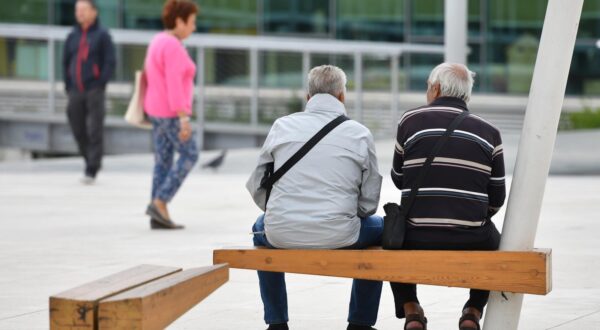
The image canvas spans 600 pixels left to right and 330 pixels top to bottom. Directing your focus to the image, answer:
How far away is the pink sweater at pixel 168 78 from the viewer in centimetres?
1005

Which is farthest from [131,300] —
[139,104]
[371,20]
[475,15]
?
[371,20]

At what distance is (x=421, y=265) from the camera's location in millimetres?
5430

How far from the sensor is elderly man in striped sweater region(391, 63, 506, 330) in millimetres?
5551

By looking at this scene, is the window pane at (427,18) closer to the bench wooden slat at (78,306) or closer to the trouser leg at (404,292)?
the trouser leg at (404,292)

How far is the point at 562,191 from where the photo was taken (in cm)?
1327

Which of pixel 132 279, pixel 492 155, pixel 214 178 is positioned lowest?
pixel 214 178

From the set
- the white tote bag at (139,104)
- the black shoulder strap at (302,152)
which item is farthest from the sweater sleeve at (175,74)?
the black shoulder strap at (302,152)

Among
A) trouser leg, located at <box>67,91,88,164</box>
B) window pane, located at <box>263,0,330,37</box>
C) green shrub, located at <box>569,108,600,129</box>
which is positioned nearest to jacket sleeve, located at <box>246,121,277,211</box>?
trouser leg, located at <box>67,91,88,164</box>

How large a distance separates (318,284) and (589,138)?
38.5 feet

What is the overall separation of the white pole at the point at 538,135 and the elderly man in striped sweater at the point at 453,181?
0.45 feet

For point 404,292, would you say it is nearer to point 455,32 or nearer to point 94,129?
point 455,32

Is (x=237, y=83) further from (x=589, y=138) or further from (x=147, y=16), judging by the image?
(x=147, y=16)

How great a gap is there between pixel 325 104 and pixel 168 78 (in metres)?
4.34

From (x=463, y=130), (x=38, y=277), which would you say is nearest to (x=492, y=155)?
(x=463, y=130)
